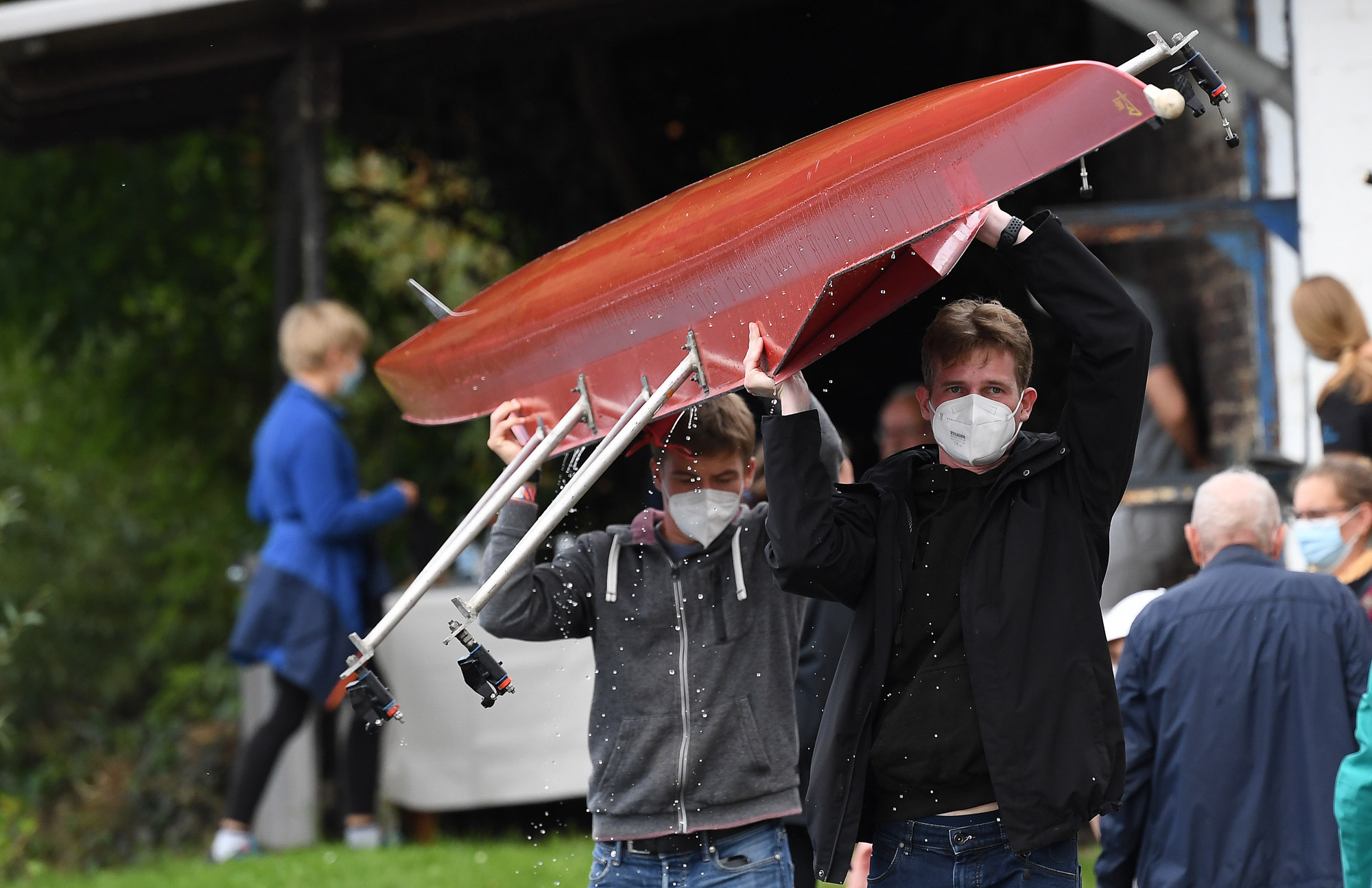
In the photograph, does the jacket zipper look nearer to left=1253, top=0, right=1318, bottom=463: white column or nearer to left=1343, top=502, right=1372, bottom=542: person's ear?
left=1343, top=502, right=1372, bottom=542: person's ear

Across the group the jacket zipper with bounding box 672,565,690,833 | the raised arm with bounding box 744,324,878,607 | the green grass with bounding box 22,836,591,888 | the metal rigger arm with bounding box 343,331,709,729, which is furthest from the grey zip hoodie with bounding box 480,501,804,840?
the green grass with bounding box 22,836,591,888

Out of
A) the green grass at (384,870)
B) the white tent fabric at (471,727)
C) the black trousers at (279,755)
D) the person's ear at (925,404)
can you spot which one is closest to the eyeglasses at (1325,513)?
the person's ear at (925,404)

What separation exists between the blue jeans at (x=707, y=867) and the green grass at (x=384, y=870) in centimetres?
231

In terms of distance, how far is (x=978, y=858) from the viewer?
2.75 metres

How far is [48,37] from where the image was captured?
6.66m

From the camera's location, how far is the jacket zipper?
3.30 metres

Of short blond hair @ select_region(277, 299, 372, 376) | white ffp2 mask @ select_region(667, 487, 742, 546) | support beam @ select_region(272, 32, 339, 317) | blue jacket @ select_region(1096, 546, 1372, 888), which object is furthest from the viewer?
support beam @ select_region(272, 32, 339, 317)

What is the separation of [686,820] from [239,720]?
6.72m

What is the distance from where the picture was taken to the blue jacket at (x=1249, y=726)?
3.72m

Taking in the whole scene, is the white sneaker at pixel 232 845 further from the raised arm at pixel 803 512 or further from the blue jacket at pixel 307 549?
the raised arm at pixel 803 512

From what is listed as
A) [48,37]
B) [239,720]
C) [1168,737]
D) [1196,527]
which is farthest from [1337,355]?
[239,720]

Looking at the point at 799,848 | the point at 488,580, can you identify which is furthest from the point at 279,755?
the point at 488,580

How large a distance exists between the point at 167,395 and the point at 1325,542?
7860 mm

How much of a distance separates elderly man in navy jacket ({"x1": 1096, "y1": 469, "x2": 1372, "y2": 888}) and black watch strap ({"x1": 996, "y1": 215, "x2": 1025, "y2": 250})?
149 cm
